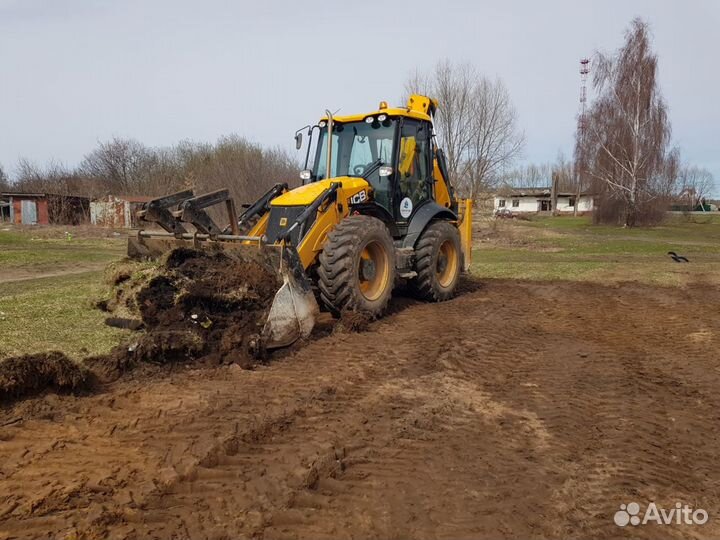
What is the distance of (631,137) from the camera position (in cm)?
3512

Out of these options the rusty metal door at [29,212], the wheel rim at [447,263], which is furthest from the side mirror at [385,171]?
the rusty metal door at [29,212]

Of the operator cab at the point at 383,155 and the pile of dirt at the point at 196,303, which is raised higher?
the operator cab at the point at 383,155

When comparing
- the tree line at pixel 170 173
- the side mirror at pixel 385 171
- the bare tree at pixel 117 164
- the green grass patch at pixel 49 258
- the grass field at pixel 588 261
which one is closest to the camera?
the side mirror at pixel 385 171

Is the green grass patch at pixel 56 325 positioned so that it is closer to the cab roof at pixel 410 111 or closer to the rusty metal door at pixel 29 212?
the cab roof at pixel 410 111

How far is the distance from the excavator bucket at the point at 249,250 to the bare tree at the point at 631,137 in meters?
34.3

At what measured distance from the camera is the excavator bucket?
5848 mm

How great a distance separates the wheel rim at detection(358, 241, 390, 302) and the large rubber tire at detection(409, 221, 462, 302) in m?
1.10

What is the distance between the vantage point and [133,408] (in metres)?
4.22

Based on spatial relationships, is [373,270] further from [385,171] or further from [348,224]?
[385,171]

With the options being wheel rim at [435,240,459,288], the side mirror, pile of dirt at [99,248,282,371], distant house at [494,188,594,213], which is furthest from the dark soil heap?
distant house at [494,188,594,213]

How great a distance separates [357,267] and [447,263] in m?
2.94

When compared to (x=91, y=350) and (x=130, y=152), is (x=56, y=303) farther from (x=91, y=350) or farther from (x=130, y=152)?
(x=130, y=152)

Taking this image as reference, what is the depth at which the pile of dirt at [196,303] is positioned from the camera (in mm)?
5422

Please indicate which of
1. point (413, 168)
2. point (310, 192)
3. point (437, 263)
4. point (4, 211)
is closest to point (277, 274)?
point (310, 192)
